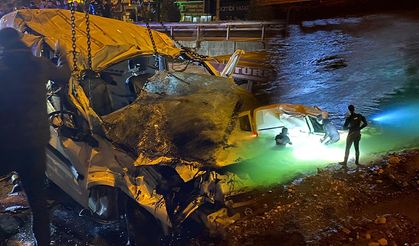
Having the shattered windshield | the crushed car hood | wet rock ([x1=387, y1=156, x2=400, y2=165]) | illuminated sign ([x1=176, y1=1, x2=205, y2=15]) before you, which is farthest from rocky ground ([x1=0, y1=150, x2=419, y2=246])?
illuminated sign ([x1=176, y1=1, x2=205, y2=15])

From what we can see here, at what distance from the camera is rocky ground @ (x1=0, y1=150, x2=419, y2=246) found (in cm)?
422

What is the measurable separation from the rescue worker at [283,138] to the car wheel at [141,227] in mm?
2757

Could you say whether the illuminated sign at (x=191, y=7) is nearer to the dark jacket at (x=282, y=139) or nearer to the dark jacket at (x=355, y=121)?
the dark jacket at (x=355, y=121)

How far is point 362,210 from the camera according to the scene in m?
4.92

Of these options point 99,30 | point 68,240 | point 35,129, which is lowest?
point 68,240

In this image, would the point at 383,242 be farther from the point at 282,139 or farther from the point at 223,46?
the point at 223,46

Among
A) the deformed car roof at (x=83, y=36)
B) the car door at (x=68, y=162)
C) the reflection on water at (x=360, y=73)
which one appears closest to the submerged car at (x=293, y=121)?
the reflection on water at (x=360, y=73)

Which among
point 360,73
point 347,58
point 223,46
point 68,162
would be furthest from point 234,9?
point 68,162

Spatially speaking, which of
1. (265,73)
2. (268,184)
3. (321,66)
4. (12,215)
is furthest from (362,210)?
(321,66)

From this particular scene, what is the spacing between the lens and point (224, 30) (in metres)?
14.7

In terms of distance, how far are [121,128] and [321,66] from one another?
11289 millimetres

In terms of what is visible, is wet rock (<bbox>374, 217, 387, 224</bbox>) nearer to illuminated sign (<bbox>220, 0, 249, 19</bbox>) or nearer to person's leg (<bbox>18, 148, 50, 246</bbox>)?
person's leg (<bbox>18, 148, 50, 246</bbox>)

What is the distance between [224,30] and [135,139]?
11.5 m

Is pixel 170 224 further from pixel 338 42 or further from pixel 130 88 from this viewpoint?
pixel 338 42
